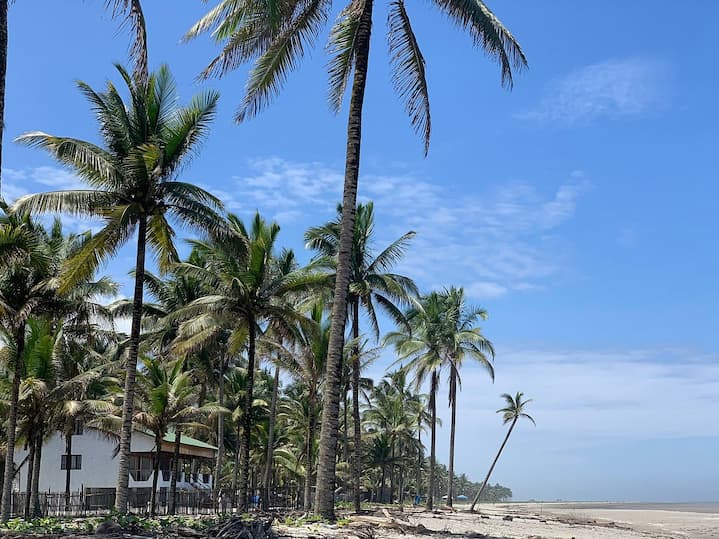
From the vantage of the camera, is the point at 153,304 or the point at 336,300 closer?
the point at 336,300

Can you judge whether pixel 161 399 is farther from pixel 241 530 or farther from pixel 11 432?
pixel 241 530

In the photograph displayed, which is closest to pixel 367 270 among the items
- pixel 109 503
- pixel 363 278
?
pixel 363 278

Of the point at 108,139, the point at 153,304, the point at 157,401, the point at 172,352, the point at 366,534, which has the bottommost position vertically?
the point at 366,534

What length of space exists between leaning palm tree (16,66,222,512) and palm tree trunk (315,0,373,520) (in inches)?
243

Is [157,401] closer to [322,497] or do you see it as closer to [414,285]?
[414,285]

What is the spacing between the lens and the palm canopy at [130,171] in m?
20.6

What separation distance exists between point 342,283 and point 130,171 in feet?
26.5

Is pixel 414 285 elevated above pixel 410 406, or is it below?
above

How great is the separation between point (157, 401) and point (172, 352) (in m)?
3.02

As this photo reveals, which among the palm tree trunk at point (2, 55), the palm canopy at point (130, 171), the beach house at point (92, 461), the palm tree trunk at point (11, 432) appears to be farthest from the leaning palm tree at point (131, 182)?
the beach house at point (92, 461)

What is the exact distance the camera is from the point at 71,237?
92.8 ft

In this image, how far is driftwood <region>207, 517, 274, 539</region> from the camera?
11.8 m

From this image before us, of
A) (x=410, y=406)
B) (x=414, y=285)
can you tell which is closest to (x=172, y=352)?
(x=414, y=285)

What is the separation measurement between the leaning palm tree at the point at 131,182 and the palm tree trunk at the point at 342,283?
6160mm
